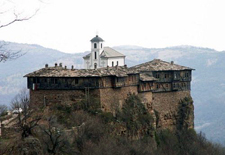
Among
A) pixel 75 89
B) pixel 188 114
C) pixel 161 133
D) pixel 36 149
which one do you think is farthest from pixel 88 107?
pixel 36 149

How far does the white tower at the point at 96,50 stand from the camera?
4257 inches

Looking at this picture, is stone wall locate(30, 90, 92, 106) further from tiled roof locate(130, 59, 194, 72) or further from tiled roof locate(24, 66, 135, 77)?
tiled roof locate(130, 59, 194, 72)

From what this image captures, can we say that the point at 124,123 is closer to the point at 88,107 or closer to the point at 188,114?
the point at 88,107

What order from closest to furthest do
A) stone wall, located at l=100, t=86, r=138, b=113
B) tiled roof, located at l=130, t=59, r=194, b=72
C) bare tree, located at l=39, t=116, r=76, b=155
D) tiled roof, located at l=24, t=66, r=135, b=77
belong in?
bare tree, located at l=39, t=116, r=76, b=155 → tiled roof, located at l=24, t=66, r=135, b=77 → stone wall, located at l=100, t=86, r=138, b=113 → tiled roof, located at l=130, t=59, r=194, b=72

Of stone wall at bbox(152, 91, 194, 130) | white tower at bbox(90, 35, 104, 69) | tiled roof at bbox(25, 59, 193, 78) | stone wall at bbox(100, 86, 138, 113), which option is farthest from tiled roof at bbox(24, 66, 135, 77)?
white tower at bbox(90, 35, 104, 69)

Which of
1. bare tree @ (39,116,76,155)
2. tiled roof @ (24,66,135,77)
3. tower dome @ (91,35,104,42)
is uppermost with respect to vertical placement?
tower dome @ (91,35,104,42)

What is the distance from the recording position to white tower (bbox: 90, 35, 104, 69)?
108137 millimetres

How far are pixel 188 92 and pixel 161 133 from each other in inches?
348

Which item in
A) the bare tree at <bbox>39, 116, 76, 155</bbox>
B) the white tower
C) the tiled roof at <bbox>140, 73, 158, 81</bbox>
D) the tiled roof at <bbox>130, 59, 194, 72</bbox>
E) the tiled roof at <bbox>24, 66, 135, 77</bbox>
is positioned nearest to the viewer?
the bare tree at <bbox>39, 116, 76, 155</bbox>

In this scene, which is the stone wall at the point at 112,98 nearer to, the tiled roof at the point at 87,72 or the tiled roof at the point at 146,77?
the tiled roof at the point at 87,72

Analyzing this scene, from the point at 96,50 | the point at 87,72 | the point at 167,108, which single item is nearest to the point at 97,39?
the point at 96,50

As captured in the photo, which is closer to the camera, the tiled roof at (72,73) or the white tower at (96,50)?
the tiled roof at (72,73)

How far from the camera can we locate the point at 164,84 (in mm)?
73875

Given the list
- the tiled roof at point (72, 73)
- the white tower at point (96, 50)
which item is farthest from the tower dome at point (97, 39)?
the tiled roof at point (72, 73)
